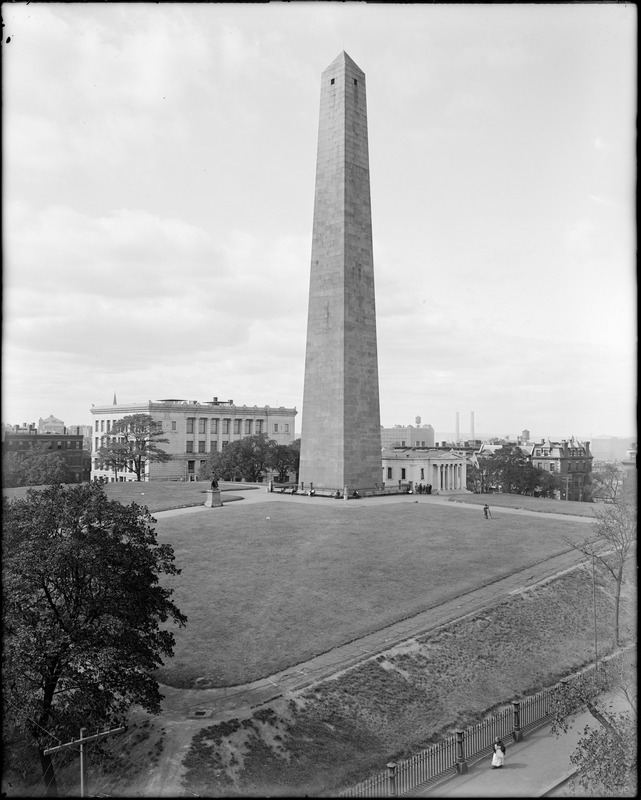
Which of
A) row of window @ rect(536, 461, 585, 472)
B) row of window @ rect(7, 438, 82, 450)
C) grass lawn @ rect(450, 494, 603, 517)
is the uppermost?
row of window @ rect(7, 438, 82, 450)

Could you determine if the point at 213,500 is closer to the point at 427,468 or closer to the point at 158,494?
the point at 158,494

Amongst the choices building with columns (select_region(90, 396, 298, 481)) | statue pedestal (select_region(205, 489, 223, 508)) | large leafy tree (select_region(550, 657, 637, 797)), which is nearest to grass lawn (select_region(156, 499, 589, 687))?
statue pedestal (select_region(205, 489, 223, 508))

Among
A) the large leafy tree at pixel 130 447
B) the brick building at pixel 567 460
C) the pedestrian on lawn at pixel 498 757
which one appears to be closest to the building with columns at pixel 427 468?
the large leafy tree at pixel 130 447

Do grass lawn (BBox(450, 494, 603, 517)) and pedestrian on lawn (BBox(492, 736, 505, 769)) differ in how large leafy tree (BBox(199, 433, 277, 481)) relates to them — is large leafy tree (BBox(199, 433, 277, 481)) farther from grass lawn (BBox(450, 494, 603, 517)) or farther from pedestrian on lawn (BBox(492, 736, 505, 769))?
pedestrian on lawn (BBox(492, 736, 505, 769))

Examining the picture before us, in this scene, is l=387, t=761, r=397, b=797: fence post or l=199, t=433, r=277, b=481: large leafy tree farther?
l=199, t=433, r=277, b=481: large leafy tree

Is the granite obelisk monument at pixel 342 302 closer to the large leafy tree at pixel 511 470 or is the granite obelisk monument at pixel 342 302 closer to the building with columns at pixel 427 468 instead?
the building with columns at pixel 427 468

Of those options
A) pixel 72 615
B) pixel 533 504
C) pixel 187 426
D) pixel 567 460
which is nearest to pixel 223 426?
pixel 187 426
